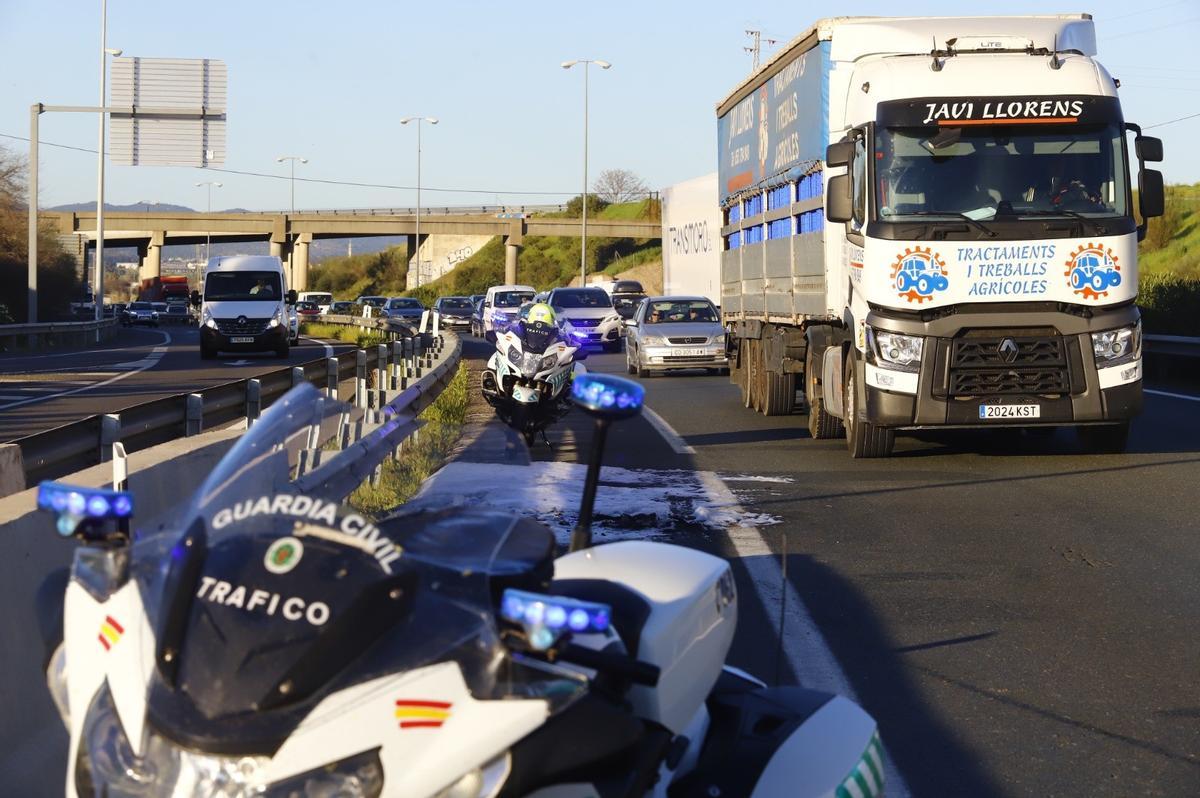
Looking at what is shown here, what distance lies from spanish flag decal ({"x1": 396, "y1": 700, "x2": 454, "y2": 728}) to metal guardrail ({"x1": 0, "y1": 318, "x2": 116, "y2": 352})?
4286cm

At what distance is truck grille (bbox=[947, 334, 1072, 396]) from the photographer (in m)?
13.8

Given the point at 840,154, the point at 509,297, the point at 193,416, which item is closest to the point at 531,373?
the point at 840,154

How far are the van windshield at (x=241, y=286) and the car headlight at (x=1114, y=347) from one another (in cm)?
2935

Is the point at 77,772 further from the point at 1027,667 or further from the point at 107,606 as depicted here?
the point at 1027,667

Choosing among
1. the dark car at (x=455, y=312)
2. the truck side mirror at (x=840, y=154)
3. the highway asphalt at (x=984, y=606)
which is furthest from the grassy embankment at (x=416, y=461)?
the dark car at (x=455, y=312)

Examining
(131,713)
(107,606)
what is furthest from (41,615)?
(131,713)

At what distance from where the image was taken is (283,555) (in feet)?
8.84

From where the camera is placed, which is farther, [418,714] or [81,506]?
[81,506]

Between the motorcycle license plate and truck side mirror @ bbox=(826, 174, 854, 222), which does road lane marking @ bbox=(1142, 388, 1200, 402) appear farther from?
truck side mirror @ bbox=(826, 174, 854, 222)

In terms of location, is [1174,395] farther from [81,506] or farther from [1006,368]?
[81,506]

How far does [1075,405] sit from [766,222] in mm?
6414

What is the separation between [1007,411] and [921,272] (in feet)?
4.56

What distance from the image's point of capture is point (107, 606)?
2859mm

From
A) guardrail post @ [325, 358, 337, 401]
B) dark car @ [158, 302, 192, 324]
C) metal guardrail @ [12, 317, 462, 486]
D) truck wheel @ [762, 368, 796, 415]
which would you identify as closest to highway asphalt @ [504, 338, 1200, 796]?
guardrail post @ [325, 358, 337, 401]
